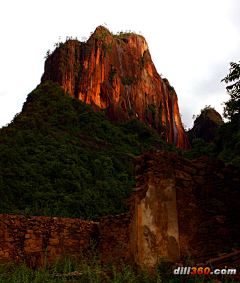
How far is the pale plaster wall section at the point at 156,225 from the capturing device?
5172mm

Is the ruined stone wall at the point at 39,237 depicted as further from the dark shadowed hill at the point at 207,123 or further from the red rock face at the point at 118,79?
the dark shadowed hill at the point at 207,123

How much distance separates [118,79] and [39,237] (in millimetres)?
55198

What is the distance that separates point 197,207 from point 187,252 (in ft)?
2.92

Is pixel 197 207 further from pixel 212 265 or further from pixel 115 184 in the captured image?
pixel 115 184

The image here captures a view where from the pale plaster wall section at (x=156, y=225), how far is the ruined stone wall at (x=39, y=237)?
131 inches

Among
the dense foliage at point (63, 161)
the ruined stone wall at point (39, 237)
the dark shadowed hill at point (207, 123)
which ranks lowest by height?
the ruined stone wall at point (39, 237)

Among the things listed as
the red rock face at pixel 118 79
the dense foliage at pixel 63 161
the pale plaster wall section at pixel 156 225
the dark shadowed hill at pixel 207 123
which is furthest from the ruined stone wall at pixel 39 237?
the dark shadowed hill at pixel 207 123

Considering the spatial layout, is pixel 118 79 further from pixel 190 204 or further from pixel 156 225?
pixel 156 225

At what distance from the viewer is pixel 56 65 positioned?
176ft

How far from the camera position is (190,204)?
18.6 ft

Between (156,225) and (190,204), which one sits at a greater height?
(190,204)

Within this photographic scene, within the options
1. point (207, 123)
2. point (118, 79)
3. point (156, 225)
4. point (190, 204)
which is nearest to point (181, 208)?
point (190, 204)

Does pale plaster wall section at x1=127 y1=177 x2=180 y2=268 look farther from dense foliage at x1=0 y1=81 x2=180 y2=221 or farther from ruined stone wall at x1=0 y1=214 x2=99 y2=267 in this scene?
dense foliage at x1=0 y1=81 x2=180 y2=221

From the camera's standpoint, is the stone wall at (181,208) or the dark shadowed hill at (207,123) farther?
the dark shadowed hill at (207,123)
